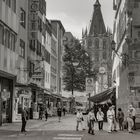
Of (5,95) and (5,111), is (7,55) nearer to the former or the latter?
(5,95)

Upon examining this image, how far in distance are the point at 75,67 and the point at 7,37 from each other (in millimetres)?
57760

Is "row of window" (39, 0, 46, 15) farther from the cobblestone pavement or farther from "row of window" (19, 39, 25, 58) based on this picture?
the cobblestone pavement

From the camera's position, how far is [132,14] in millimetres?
36500

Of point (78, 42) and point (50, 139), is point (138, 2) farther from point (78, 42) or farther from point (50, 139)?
point (78, 42)

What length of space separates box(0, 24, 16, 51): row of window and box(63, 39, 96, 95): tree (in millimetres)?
52948

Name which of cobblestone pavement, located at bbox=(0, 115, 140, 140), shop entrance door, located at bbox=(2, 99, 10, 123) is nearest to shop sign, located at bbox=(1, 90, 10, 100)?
shop entrance door, located at bbox=(2, 99, 10, 123)

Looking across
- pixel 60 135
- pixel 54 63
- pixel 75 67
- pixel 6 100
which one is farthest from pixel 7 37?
pixel 75 67

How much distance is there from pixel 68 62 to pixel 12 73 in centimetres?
5848

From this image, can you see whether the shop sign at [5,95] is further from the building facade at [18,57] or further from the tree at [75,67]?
the tree at [75,67]

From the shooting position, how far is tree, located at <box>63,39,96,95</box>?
308ft

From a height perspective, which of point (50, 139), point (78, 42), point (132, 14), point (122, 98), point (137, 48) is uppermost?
point (78, 42)

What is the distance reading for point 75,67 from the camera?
95125 mm

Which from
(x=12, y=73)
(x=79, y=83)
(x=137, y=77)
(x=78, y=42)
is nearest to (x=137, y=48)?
(x=137, y=77)

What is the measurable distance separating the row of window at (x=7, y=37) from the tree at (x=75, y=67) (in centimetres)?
5295
